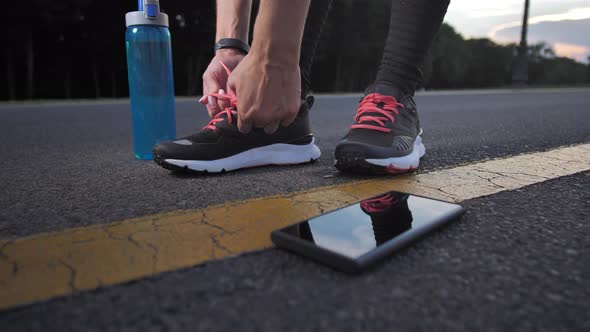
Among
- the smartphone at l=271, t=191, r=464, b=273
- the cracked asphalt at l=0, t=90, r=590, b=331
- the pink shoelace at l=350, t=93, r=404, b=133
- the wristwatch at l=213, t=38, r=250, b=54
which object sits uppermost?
the wristwatch at l=213, t=38, r=250, b=54

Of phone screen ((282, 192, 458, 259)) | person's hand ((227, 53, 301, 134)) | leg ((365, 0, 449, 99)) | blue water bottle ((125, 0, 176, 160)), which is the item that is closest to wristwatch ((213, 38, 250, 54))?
blue water bottle ((125, 0, 176, 160))

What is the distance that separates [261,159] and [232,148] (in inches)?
5.3

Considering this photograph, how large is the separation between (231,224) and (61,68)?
787 inches

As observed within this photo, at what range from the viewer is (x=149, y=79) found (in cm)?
201

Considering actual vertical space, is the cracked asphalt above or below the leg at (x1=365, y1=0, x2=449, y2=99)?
below

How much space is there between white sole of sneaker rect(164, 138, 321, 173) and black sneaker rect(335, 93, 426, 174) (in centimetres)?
24

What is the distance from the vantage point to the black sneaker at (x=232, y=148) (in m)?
1.57

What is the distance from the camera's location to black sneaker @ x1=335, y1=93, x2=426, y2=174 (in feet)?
5.08

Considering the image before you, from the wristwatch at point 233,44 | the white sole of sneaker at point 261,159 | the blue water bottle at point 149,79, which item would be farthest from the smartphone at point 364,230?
the blue water bottle at point 149,79

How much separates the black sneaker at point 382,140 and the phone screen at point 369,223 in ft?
1.35

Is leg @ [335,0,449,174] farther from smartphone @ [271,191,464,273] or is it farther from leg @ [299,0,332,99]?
smartphone @ [271,191,464,273]

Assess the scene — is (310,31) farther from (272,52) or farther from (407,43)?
(272,52)

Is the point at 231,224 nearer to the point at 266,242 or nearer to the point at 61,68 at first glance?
the point at 266,242

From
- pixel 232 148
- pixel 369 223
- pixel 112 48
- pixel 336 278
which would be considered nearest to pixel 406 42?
pixel 232 148
